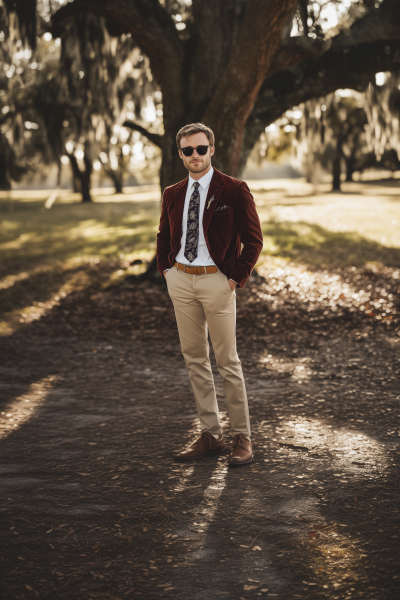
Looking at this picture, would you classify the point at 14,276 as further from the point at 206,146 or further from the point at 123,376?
the point at 206,146

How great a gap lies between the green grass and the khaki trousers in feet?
15.2

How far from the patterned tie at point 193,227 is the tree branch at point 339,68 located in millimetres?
6670

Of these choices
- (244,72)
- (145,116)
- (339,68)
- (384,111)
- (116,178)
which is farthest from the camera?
(116,178)

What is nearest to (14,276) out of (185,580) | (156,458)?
(156,458)

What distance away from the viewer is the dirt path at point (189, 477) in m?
2.72

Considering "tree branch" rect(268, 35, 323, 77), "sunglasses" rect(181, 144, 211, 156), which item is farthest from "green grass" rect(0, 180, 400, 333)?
"sunglasses" rect(181, 144, 211, 156)

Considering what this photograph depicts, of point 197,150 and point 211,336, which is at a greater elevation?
point 197,150

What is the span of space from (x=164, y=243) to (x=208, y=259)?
457 millimetres

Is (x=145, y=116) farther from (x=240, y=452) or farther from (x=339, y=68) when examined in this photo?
(x=240, y=452)

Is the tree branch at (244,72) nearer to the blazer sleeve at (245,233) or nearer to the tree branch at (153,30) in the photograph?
the tree branch at (153,30)

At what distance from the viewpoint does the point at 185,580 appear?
268 cm

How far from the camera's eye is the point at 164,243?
4.02m

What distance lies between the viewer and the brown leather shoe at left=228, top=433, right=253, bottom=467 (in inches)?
150

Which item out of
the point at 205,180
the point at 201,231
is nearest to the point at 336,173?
the point at 205,180
